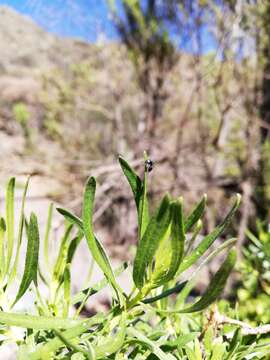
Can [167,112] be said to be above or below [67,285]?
above

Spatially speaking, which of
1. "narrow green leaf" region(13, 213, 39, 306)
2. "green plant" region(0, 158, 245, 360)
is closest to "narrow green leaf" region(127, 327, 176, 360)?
"green plant" region(0, 158, 245, 360)

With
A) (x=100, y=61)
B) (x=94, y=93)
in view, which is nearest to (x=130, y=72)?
(x=100, y=61)

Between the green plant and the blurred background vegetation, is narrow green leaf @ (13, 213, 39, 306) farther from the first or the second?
the blurred background vegetation

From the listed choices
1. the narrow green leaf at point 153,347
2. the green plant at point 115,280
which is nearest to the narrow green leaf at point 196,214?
the green plant at point 115,280

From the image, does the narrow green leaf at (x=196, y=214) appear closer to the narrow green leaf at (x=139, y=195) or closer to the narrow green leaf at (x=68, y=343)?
the narrow green leaf at (x=139, y=195)

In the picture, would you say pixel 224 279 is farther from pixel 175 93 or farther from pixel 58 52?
pixel 58 52

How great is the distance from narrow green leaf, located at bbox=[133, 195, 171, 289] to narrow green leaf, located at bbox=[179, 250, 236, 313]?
0.05m

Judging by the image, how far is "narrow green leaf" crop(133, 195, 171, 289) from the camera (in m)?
0.34

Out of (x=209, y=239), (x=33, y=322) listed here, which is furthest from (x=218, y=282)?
(x=33, y=322)

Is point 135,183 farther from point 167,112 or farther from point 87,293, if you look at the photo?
point 167,112

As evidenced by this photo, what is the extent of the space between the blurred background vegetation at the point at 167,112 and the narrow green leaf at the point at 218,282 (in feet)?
0.72

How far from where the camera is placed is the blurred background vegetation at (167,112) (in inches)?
113

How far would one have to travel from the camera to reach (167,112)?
4.96 meters

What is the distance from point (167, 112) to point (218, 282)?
470 centimetres
